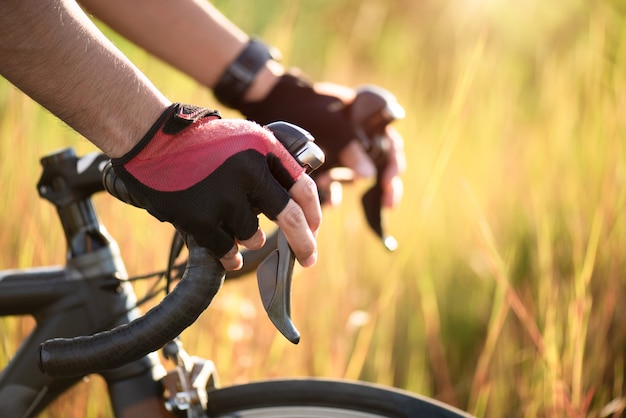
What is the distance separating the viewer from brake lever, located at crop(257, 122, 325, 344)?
0.81 meters

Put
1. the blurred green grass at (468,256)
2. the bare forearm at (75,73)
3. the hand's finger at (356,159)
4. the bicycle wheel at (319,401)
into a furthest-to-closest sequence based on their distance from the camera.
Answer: the blurred green grass at (468,256), the hand's finger at (356,159), the bicycle wheel at (319,401), the bare forearm at (75,73)

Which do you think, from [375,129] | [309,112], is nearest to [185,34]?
[309,112]

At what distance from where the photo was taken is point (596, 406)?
1.70m

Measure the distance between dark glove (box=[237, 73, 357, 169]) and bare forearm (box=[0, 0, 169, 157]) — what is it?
528 millimetres

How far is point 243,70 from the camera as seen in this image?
1356 mm

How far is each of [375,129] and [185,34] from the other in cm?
38

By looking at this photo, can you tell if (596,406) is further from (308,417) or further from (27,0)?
(27,0)

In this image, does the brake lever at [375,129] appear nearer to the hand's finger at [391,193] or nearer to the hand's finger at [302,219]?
the hand's finger at [391,193]

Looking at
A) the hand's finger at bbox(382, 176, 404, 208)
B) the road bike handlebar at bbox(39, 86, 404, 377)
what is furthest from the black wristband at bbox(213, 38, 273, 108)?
the road bike handlebar at bbox(39, 86, 404, 377)

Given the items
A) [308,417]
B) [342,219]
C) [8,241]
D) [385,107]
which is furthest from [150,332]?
[342,219]

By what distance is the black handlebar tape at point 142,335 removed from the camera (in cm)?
79

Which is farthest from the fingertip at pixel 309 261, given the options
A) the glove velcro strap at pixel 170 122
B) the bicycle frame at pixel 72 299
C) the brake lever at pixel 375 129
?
the brake lever at pixel 375 129

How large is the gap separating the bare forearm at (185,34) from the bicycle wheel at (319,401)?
0.56 m

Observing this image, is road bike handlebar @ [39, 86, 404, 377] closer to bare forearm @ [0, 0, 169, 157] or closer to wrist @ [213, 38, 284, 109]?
bare forearm @ [0, 0, 169, 157]
